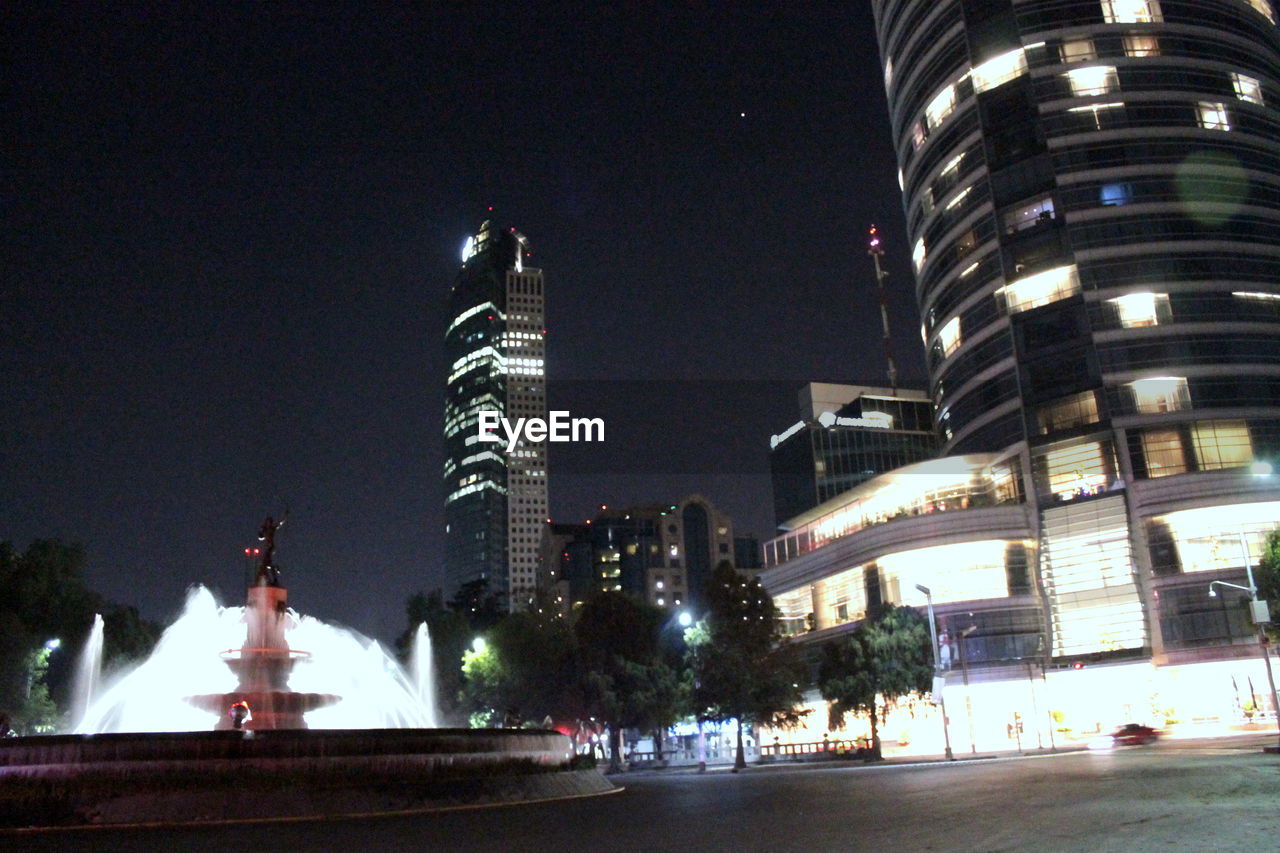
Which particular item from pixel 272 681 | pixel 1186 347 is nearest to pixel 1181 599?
pixel 1186 347

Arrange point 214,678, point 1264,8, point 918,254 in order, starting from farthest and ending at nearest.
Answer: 1. point 918,254
2. point 1264,8
3. point 214,678

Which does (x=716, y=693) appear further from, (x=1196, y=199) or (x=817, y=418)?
(x=817, y=418)

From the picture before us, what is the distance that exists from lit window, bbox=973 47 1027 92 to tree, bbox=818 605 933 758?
45.5 meters

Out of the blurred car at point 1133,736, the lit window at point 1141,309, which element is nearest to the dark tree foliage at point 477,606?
the lit window at point 1141,309

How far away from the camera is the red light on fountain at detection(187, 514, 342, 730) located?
2588cm

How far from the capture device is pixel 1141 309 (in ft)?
226

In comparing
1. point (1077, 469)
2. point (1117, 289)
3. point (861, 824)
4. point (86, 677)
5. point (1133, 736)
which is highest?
point (1117, 289)

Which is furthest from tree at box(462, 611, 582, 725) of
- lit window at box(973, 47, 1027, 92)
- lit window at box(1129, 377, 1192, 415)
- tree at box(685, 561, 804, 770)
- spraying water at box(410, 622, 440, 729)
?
lit window at box(973, 47, 1027, 92)

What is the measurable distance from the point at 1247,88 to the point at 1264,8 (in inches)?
523

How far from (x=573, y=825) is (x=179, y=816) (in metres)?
7.47

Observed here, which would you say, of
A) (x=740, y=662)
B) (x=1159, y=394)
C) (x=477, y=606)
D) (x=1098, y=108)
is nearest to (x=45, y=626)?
(x=740, y=662)

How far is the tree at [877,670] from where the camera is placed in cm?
5041

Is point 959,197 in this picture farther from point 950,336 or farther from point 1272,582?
point 1272,582

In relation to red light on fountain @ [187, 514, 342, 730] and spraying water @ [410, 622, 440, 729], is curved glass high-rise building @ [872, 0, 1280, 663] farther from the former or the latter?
red light on fountain @ [187, 514, 342, 730]
